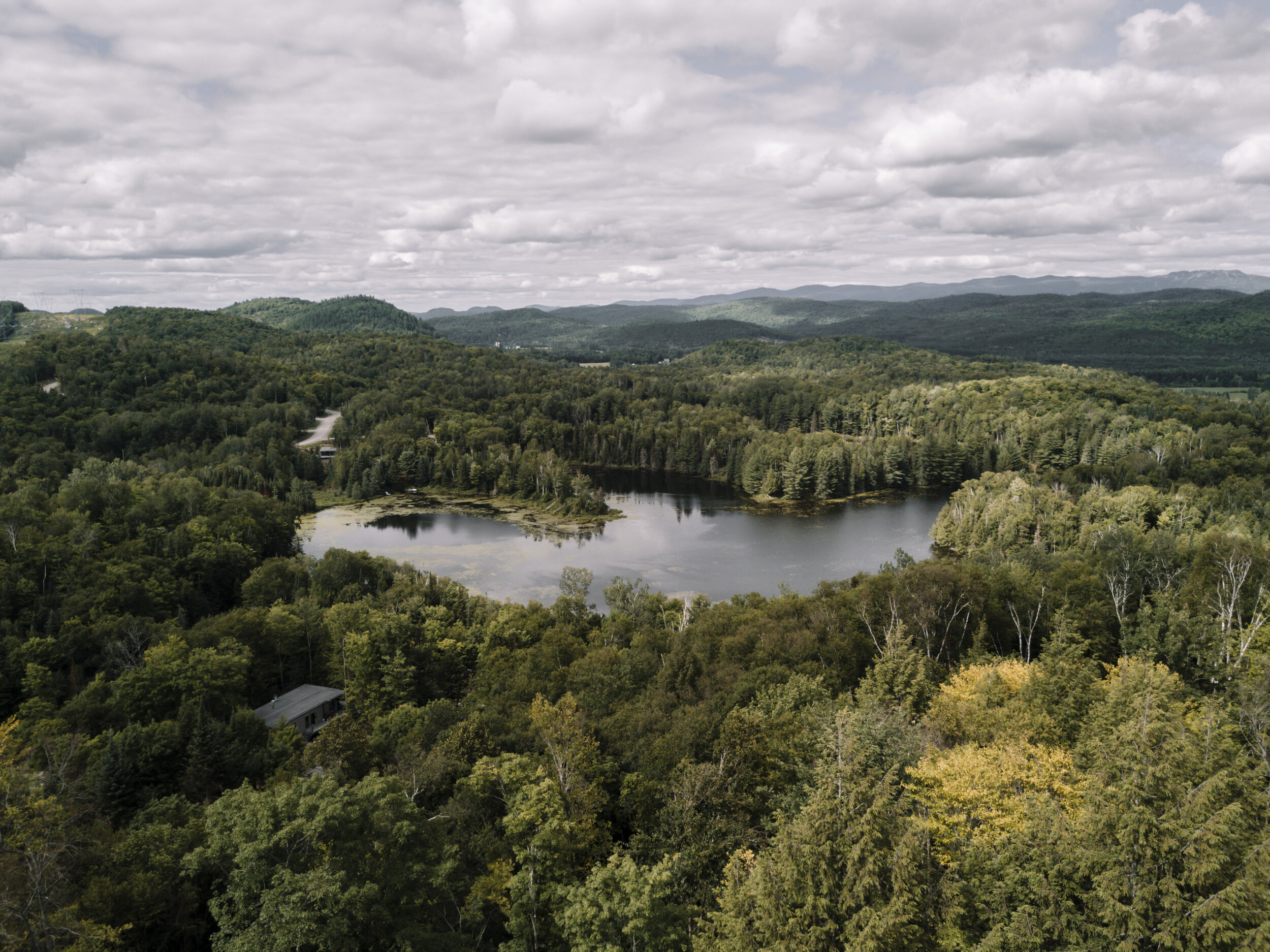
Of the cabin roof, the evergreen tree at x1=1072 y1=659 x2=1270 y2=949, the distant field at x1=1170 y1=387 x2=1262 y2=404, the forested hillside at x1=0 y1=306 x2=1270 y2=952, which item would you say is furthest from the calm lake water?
the distant field at x1=1170 y1=387 x2=1262 y2=404

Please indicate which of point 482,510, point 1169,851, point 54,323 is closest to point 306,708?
point 1169,851

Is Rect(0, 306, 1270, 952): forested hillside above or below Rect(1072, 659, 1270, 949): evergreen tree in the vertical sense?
below

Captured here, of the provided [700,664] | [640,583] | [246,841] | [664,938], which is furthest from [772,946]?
[640,583]

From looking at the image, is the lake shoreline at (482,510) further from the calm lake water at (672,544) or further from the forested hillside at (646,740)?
the forested hillside at (646,740)

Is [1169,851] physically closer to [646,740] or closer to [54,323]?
[646,740]

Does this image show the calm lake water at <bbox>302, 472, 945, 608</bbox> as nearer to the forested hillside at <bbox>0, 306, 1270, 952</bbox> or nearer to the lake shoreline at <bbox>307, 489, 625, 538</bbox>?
the lake shoreline at <bbox>307, 489, 625, 538</bbox>

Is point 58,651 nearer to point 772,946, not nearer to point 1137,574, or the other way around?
point 772,946

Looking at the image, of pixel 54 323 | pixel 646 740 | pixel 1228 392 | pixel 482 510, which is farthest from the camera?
pixel 1228 392
